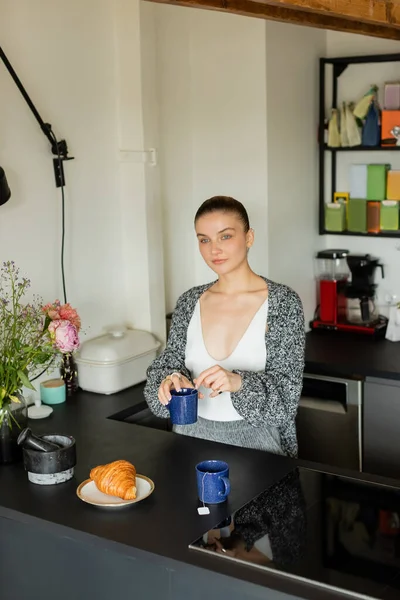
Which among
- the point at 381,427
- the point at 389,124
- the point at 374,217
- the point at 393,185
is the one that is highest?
the point at 389,124

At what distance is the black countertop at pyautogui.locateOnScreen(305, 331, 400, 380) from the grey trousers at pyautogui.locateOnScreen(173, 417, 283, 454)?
91 centimetres

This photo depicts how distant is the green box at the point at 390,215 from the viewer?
3791 mm

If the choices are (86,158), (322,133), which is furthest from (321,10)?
(322,133)

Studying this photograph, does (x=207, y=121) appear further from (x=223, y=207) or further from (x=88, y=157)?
(x=223, y=207)

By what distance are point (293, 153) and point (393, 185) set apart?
0.49m

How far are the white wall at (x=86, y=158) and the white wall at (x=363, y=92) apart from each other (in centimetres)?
110

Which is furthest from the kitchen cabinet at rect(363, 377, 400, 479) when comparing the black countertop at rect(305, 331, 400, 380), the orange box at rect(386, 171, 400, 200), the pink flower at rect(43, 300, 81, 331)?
the pink flower at rect(43, 300, 81, 331)

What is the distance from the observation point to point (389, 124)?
3.73 m

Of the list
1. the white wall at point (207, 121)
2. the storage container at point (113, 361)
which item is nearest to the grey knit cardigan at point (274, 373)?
the storage container at point (113, 361)

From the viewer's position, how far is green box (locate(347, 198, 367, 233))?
3894mm

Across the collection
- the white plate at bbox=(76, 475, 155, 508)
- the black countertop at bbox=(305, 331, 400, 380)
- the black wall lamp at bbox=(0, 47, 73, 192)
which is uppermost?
the black wall lamp at bbox=(0, 47, 73, 192)

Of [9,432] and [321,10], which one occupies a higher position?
[321,10]

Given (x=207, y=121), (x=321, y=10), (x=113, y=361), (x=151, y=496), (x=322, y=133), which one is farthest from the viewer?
(x=322, y=133)

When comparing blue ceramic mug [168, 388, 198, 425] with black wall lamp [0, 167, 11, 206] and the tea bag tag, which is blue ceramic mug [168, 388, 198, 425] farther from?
black wall lamp [0, 167, 11, 206]
